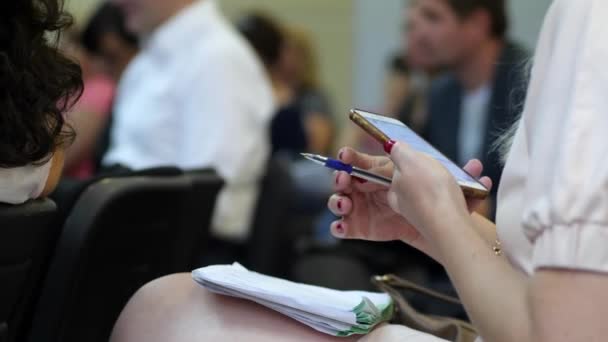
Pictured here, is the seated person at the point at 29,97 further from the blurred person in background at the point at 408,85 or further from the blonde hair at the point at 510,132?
the blurred person in background at the point at 408,85

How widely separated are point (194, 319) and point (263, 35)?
3.01 meters

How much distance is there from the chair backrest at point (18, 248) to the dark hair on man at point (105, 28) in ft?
8.63

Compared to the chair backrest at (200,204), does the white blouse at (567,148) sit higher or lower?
higher

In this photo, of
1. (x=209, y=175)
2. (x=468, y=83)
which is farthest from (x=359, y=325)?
(x=468, y=83)

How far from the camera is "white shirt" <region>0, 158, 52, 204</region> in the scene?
1.22 metres

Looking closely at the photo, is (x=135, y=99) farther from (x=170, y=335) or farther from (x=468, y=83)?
(x=170, y=335)

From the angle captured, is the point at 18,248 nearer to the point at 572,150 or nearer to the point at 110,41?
the point at 572,150

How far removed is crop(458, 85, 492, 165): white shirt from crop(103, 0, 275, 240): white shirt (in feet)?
2.10

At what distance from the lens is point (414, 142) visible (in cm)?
130

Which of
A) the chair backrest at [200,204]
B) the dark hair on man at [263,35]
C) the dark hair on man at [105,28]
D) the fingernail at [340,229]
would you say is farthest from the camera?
the dark hair on man at [263,35]

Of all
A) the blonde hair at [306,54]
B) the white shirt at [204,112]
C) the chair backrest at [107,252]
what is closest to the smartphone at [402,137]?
the chair backrest at [107,252]

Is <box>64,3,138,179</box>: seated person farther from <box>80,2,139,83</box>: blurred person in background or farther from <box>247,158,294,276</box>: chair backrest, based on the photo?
<box>247,158,294,276</box>: chair backrest

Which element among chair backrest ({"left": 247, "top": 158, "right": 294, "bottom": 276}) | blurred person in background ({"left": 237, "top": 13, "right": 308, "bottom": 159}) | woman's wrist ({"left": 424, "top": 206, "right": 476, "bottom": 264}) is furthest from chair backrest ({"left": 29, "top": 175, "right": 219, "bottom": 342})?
blurred person in background ({"left": 237, "top": 13, "right": 308, "bottom": 159})

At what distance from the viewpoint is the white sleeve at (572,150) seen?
0.92 m
